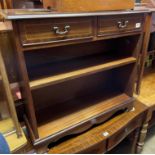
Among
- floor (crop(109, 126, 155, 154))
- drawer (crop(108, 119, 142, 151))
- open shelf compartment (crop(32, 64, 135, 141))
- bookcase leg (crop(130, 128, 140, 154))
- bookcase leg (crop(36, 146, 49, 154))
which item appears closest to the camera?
bookcase leg (crop(36, 146, 49, 154))

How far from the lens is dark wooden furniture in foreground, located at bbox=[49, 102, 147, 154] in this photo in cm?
102

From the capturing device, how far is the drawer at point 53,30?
2.27 ft

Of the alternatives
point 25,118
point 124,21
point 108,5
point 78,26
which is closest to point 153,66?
point 124,21

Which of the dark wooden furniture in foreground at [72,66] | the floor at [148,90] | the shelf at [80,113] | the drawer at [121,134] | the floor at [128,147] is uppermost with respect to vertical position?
the dark wooden furniture in foreground at [72,66]

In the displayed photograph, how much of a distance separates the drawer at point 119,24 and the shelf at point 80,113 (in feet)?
1.83

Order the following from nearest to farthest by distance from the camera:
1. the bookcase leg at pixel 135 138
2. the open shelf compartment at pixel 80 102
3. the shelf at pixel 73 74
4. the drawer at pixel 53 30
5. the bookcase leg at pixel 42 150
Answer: the drawer at pixel 53 30, the shelf at pixel 73 74, the bookcase leg at pixel 42 150, the open shelf compartment at pixel 80 102, the bookcase leg at pixel 135 138

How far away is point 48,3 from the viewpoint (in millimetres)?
905

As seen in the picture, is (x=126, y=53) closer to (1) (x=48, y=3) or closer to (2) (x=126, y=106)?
(2) (x=126, y=106)

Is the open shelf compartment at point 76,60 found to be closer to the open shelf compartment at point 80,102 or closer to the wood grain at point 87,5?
the open shelf compartment at point 80,102

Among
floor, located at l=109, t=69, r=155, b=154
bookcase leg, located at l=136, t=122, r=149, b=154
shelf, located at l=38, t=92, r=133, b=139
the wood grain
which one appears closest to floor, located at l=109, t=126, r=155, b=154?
floor, located at l=109, t=69, r=155, b=154

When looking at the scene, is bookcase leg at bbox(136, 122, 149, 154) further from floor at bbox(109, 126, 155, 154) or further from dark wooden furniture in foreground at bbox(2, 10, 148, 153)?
dark wooden furniture in foreground at bbox(2, 10, 148, 153)

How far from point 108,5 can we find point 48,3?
0.35m

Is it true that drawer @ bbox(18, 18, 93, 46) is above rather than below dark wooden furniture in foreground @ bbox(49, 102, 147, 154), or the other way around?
above

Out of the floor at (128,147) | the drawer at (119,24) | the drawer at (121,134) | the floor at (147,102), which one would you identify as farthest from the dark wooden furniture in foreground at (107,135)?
the drawer at (119,24)
